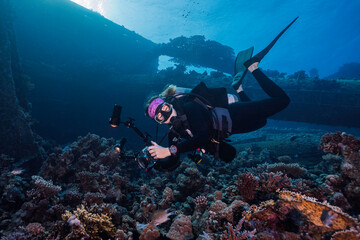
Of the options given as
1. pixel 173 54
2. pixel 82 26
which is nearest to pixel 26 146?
pixel 82 26

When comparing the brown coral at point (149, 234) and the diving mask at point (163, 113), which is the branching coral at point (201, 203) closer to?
the brown coral at point (149, 234)

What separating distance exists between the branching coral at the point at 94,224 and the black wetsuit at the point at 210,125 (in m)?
1.25

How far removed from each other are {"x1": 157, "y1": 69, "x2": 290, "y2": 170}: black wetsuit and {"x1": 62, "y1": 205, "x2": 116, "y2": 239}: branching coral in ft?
4.11

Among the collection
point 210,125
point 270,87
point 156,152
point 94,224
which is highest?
point 270,87

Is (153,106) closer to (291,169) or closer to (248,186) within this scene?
(248,186)

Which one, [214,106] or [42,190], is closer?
[42,190]

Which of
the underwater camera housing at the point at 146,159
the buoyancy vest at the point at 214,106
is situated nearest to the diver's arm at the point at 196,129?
the buoyancy vest at the point at 214,106

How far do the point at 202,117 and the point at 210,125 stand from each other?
40 cm

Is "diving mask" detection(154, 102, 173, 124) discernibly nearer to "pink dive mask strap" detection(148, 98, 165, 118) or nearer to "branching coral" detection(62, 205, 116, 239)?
"pink dive mask strap" detection(148, 98, 165, 118)

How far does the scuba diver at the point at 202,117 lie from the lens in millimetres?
3104

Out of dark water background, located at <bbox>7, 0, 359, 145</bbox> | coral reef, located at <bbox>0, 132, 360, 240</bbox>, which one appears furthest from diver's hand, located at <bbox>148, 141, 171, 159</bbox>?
dark water background, located at <bbox>7, 0, 359, 145</bbox>

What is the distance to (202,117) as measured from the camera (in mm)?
3291

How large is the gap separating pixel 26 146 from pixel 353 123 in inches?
706

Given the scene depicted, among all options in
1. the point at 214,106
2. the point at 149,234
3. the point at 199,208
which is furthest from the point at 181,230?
the point at 214,106
